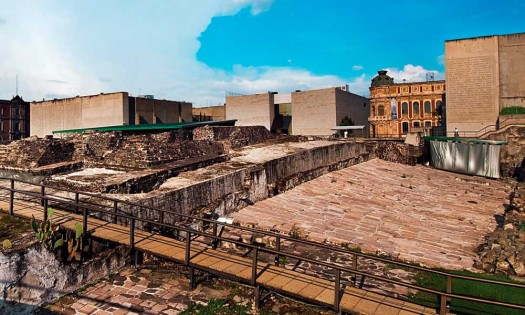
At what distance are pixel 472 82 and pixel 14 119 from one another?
61.6m

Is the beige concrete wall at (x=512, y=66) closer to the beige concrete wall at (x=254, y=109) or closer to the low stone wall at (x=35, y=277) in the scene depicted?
the beige concrete wall at (x=254, y=109)

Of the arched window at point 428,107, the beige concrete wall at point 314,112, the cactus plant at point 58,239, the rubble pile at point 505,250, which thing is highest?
the arched window at point 428,107

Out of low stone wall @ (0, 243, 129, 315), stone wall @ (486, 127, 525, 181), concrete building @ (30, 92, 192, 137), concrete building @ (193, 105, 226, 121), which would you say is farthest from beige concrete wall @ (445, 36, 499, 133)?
low stone wall @ (0, 243, 129, 315)

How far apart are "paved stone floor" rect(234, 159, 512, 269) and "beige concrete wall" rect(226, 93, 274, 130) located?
22.7 meters

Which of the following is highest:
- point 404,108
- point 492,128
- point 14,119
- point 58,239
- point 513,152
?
point 404,108

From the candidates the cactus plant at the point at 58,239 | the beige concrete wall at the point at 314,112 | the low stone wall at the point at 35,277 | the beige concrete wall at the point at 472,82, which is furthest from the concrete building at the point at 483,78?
the low stone wall at the point at 35,277

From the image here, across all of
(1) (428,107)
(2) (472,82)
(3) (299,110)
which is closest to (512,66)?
(2) (472,82)

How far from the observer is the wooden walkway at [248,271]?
174 inches

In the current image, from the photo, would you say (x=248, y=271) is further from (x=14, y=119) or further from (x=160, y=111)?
(x=14, y=119)

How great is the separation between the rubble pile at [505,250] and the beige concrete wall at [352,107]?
26.2 meters

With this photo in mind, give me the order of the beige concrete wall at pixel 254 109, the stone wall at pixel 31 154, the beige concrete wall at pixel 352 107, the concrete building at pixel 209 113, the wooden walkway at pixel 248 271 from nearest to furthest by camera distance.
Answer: the wooden walkway at pixel 248 271 → the stone wall at pixel 31 154 → the beige concrete wall at pixel 352 107 → the beige concrete wall at pixel 254 109 → the concrete building at pixel 209 113

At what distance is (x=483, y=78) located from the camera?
29062 mm

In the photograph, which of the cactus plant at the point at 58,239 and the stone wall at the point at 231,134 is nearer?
the cactus plant at the point at 58,239

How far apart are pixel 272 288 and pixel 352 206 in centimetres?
761
